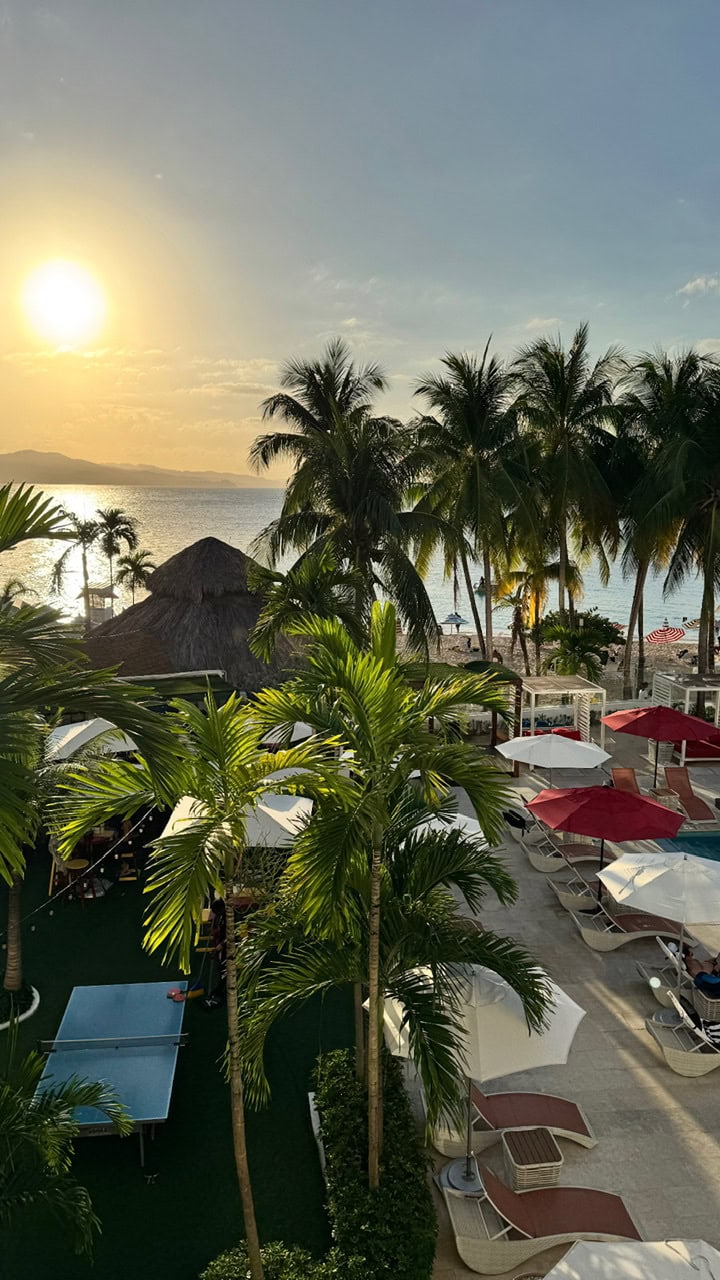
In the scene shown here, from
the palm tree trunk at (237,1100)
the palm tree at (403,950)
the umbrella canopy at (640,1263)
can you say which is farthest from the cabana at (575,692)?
the palm tree trunk at (237,1100)

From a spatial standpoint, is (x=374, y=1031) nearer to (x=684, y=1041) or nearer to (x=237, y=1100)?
(x=237, y=1100)

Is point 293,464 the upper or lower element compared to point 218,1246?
upper

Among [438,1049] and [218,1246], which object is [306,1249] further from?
[438,1049]

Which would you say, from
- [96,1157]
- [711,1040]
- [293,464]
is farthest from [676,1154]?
[293,464]

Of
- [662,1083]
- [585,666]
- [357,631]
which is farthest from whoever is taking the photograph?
[585,666]

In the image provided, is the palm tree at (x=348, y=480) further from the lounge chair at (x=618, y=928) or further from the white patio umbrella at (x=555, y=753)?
the lounge chair at (x=618, y=928)

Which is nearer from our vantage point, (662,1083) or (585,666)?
(662,1083)

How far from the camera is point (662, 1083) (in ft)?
24.7

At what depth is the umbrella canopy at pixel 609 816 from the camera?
9766 mm

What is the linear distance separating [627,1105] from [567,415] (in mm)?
19977

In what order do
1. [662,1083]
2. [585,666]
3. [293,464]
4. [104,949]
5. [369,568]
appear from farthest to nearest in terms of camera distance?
[585,666]
[293,464]
[369,568]
[104,949]
[662,1083]

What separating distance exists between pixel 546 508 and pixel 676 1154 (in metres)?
19.8

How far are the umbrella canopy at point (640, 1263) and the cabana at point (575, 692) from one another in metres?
13.2

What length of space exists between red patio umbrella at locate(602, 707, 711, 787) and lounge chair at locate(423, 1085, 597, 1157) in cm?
856
